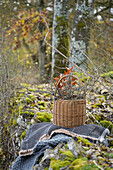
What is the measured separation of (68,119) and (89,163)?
96cm

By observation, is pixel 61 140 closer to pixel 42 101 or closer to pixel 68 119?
pixel 68 119

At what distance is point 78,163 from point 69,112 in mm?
937

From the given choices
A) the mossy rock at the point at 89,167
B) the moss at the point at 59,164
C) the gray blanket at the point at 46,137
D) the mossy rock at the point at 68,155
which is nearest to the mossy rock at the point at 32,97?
the gray blanket at the point at 46,137

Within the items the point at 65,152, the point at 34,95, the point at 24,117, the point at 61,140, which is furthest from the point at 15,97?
the point at 65,152

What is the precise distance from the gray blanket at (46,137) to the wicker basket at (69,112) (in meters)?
0.09

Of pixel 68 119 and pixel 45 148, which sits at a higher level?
pixel 68 119

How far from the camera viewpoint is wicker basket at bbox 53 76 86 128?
267cm

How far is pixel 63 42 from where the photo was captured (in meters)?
6.76

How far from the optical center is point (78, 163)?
180 centimetres

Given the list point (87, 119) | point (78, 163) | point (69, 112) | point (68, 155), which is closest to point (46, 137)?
point (69, 112)

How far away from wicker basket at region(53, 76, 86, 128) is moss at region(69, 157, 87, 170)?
2.83ft

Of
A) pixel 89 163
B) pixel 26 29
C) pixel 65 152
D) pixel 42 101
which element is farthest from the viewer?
pixel 26 29

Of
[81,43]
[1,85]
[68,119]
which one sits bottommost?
[68,119]

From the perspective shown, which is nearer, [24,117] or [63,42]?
[24,117]
